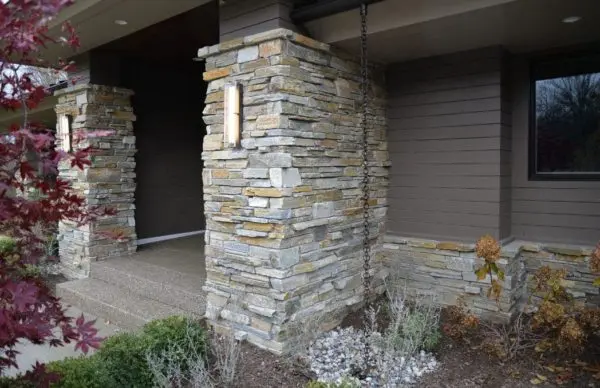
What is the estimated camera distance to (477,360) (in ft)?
10.1

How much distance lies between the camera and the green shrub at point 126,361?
2.73 m

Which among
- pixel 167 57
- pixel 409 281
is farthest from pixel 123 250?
pixel 409 281

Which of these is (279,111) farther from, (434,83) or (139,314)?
(139,314)

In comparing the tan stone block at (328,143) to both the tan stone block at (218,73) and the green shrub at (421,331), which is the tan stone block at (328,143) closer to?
the tan stone block at (218,73)

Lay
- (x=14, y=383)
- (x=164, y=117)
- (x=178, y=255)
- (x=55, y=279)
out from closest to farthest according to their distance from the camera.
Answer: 1. (x=14, y=383)
2. (x=178, y=255)
3. (x=55, y=279)
4. (x=164, y=117)

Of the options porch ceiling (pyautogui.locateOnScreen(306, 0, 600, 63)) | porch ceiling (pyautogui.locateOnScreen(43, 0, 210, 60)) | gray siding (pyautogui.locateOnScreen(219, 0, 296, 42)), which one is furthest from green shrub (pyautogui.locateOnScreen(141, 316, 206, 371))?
porch ceiling (pyautogui.locateOnScreen(43, 0, 210, 60))

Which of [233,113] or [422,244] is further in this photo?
[422,244]

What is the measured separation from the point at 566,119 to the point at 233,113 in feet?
9.09

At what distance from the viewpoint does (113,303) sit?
4.17m

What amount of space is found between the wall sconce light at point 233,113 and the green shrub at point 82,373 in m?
1.72

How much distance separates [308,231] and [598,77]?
8.82 ft

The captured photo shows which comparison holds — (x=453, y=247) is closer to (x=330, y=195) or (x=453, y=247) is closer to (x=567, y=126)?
(x=330, y=195)

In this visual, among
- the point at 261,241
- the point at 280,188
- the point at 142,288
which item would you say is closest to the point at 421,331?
the point at 261,241

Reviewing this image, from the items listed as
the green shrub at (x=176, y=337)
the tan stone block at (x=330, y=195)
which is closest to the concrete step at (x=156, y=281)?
the green shrub at (x=176, y=337)
